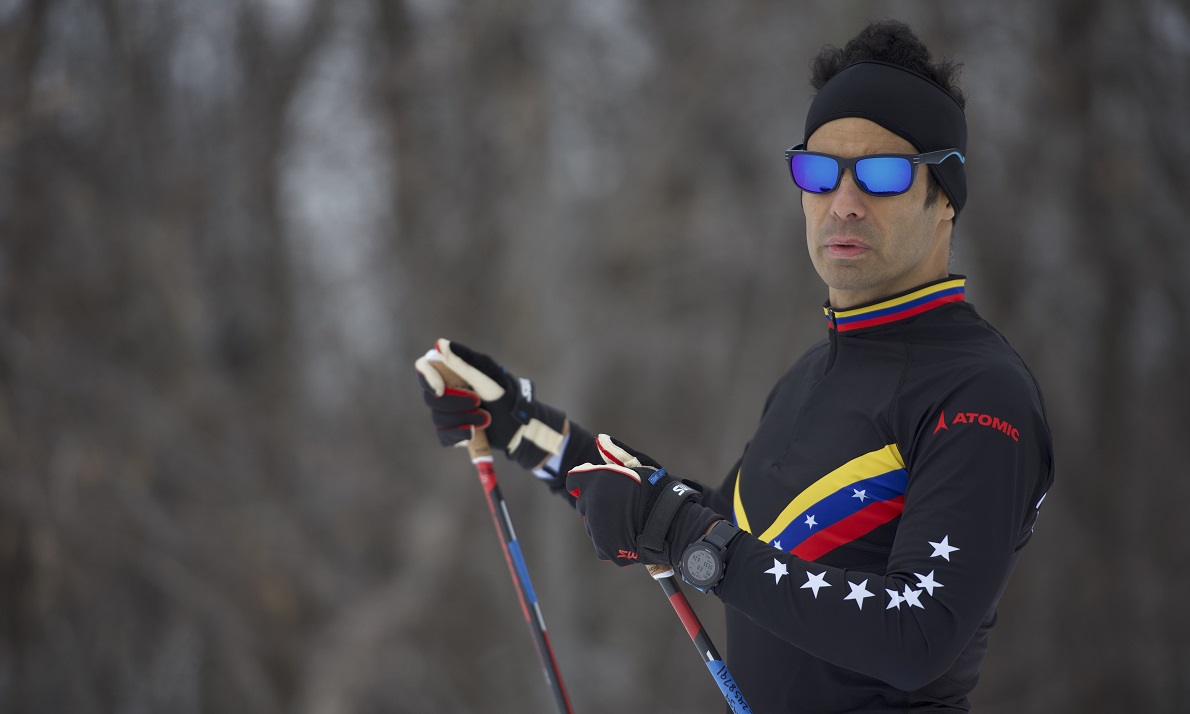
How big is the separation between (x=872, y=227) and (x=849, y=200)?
0.18ft

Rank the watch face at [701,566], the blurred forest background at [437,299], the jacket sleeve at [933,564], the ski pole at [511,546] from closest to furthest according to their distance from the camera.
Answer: the jacket sleeve at [933,564] < the watch face at [701,566] < the ski pole at [511,546] < the blurred forest background at [437,299]

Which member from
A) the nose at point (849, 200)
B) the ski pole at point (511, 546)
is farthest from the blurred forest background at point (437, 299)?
the nose at point (849, 200)

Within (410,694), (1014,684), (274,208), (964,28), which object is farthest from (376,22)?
(1014,684)

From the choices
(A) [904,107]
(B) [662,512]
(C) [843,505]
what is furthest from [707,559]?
(A) [904,107]

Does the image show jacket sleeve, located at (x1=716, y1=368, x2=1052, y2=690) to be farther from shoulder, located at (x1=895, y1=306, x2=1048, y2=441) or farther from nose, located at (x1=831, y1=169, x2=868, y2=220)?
nose, located at (x1=831, y1=169, x2=868, y2=220)

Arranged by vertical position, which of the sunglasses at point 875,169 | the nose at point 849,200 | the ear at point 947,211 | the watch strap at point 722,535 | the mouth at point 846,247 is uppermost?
the sunglasses at point 875,169

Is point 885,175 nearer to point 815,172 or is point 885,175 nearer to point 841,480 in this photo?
point 815,172

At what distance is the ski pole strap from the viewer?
1.61m

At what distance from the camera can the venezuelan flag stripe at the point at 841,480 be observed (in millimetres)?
1601

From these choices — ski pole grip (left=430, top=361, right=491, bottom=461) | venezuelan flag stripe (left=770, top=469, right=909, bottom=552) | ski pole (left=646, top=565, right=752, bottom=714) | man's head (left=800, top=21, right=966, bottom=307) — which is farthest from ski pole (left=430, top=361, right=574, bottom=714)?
man's head (left=800, top=21, right=966, bottom=307)

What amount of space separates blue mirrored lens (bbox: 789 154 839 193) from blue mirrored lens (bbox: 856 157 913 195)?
49 mm

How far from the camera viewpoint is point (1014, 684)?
7.50 metres

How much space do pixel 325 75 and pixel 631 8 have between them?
2.24 m

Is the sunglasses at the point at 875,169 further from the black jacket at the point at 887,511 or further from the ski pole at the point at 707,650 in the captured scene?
the ski pole at the point at 707,650
